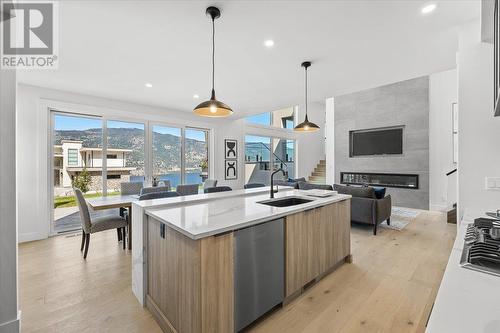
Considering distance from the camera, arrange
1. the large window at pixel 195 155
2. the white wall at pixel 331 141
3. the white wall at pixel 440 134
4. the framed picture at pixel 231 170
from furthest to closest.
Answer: the white wall at pixel 331 141 → the framed picture at pixel 231 170 → the large window at pixel 195 155 → the white wall at pixel 440 134

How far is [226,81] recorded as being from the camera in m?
3.83

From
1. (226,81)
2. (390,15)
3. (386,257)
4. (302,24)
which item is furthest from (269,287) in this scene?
(226,81)

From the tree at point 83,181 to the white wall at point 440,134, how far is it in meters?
7.96

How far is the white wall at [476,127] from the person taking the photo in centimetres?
202

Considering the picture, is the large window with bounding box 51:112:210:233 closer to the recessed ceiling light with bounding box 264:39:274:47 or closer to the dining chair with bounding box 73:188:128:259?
the dining chair with bounding box 73:188:128:259

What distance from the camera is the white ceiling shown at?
207cm

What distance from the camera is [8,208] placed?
5.50 feet

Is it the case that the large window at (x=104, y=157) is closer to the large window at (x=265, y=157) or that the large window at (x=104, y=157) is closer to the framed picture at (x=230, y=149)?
the framed picture at (x=230, y=149)

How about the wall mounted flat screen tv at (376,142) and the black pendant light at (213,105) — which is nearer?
the black pendant light at (213,105)

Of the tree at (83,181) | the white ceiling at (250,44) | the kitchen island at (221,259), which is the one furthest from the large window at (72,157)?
the kitchen island at (221,259)

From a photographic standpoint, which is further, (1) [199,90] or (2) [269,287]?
(1) [199,90]

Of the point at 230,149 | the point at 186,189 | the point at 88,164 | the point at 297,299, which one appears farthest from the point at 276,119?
the point at 297,299

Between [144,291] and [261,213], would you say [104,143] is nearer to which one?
[144,291]

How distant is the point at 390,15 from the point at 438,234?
372 centimetres
